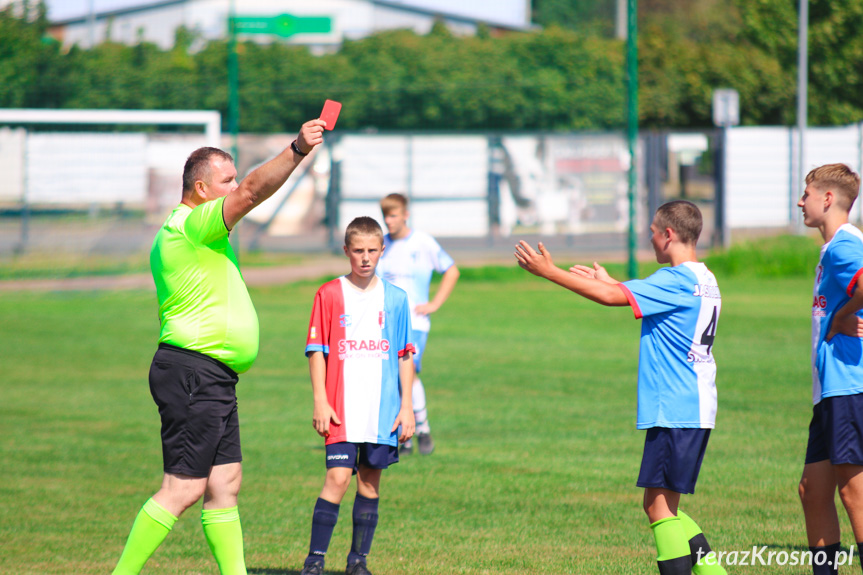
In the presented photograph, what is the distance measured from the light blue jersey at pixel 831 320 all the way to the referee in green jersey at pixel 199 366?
8.59 ft

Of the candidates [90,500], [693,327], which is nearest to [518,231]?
[90,500]

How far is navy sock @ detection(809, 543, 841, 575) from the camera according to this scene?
4655 mm

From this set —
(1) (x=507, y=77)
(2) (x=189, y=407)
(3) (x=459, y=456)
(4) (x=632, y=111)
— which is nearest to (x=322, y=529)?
(2) (x=189, y=407)

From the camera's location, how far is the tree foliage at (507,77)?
29.8m

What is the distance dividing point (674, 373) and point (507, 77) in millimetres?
28897

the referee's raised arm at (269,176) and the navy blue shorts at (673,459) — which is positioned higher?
the referee's raised arm at (269,176)

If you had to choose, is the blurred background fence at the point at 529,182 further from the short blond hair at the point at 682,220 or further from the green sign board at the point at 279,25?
the short blond hair at the point at 682,220

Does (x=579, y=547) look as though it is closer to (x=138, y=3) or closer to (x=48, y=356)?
(x=48, y=356)

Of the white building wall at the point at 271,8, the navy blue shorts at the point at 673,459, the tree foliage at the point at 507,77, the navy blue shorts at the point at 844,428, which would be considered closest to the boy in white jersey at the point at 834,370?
the navy blue shorts at the point at 844,428

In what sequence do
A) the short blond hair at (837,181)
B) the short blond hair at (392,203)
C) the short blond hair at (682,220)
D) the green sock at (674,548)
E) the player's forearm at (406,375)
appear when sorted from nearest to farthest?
the green sock at (674,548) < the short blond hair at (682,220) < the short blond hair at (837,181) < the player's forearm at (406,375) < the short blond hair at (392,203)

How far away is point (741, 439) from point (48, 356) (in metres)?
8.88

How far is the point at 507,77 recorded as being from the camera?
3238 cm

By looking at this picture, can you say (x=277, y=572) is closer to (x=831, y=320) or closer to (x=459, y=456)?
(x=459, y=456)

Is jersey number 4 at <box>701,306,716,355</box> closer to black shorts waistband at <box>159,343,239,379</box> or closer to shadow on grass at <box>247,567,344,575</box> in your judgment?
black shorts waistband at <box>159,343,239,379</box>
